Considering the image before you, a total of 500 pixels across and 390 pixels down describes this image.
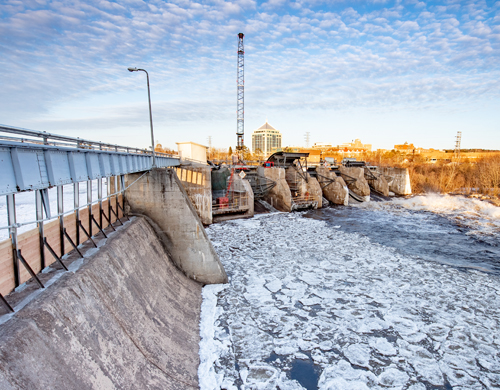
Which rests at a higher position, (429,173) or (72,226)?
(72,226)

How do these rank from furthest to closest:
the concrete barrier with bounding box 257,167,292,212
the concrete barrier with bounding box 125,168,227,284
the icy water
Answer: the concrete barrier with bounding box 257,167,292,212 < the concrete barrier with bounding box 125,168,227,284 < the icy water

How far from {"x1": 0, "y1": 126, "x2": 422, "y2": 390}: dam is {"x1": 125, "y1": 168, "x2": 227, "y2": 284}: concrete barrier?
5 centimetres

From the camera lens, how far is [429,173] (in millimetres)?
59688

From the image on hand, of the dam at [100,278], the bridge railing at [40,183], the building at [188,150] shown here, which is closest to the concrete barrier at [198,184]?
the building at [188,150]

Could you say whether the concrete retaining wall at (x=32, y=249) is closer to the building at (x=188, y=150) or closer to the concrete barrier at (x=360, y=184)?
the building at (x=188, y=150)

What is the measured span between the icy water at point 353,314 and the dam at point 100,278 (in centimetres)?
130

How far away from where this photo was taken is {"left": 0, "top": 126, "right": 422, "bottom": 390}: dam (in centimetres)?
494

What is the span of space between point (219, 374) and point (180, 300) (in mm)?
3598

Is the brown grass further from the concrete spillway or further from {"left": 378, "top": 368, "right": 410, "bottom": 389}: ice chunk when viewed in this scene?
the concrete spillway

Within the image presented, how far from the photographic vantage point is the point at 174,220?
1304cm

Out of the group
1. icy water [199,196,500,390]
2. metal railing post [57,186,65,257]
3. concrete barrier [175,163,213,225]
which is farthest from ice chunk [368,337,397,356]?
concrete barrier [175,163,213,225]

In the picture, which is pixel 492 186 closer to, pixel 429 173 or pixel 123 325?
pixel 429 173

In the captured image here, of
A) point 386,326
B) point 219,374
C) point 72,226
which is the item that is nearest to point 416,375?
point 386,326

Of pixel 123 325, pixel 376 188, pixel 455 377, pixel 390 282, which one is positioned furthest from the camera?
pixel 376 188
